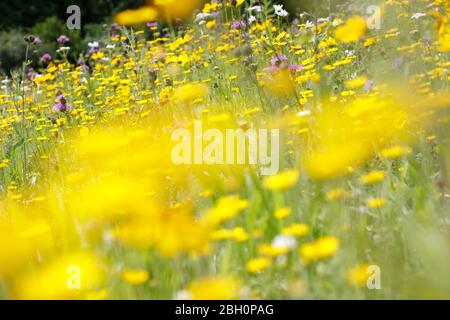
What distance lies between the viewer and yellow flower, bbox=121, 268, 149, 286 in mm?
1257

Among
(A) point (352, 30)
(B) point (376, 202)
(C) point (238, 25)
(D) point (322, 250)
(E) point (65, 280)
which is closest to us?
(D) point (322, 250)

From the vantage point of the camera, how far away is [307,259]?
1.21m

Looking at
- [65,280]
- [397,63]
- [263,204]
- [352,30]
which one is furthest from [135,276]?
[397,63]

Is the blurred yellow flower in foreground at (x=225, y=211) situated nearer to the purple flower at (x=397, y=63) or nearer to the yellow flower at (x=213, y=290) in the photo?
Answer: the yellow flower at (x=213, y=290)

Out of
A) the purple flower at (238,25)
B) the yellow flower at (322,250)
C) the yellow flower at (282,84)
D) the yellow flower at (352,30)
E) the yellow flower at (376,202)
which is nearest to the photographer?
the yellow flower at (322,250)

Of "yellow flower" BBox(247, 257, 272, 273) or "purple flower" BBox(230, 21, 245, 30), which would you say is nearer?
"yellow flower" BBox(247, 257, 272, 273)

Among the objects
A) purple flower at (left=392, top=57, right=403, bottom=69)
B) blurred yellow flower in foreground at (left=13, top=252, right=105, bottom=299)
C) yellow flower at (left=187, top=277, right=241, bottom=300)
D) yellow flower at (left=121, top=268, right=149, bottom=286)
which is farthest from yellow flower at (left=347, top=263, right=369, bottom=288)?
purple flower at (left=392, top=57, right=403, bottom=69)

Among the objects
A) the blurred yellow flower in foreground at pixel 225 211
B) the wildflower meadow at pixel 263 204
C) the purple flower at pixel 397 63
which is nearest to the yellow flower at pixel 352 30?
the wildflower meadow at pixel 263 204

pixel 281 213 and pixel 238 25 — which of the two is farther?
pixel 238 25

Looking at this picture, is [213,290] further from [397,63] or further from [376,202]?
[397,63]

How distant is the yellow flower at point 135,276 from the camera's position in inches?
49.5

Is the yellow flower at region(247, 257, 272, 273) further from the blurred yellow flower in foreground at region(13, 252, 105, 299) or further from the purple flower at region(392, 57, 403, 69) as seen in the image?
the purple flower at region(392, 57, 403, 69)

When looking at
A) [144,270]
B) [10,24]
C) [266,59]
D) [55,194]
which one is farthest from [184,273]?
[10,24]

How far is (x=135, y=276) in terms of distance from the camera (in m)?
1.26
